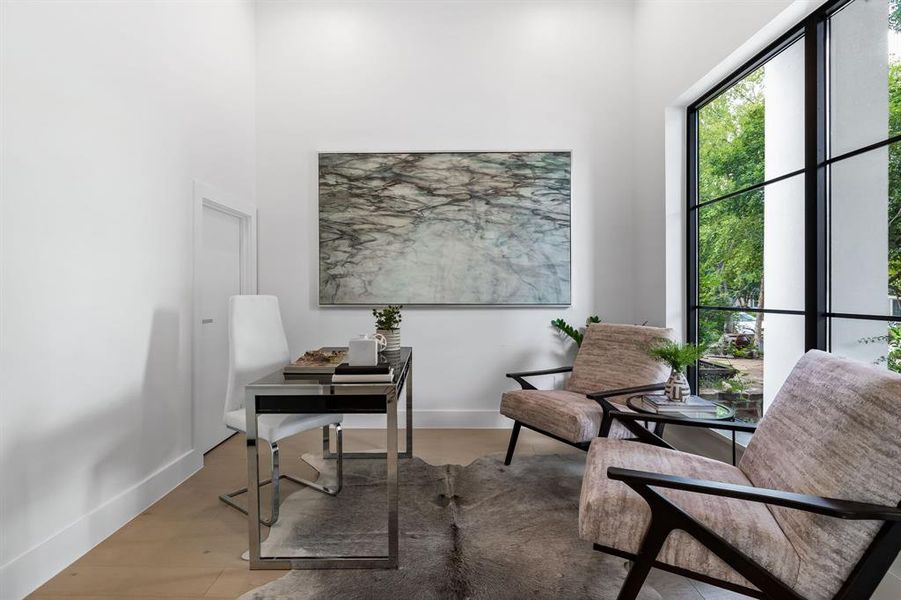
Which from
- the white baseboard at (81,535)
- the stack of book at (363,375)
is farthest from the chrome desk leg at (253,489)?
the white baseboard at (81,535)

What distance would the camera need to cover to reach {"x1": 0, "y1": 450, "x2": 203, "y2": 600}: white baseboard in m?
1.64

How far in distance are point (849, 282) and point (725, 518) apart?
4.58 feet

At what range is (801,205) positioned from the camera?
2.23 meters

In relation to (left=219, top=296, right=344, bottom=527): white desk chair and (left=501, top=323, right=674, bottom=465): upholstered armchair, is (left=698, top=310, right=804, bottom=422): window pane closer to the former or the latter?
(left=501, top=323, right=674, bottom=465): upholstered armchair

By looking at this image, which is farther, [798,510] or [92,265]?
[92,265]

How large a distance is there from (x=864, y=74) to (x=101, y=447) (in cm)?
372

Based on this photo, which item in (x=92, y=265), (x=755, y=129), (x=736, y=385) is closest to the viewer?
(x=92, y=265)

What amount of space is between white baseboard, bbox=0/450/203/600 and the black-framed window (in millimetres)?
3328

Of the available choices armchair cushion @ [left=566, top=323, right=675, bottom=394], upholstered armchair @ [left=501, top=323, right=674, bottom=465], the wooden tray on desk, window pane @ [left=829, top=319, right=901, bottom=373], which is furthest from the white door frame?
window pane @ [left=829, top=319, right=901, bottom=373]

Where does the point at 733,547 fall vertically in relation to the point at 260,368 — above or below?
below

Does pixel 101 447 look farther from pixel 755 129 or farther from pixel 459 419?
pixel 755 129

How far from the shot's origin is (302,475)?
2.73 m

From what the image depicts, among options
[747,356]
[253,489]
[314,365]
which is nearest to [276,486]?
[253,489]

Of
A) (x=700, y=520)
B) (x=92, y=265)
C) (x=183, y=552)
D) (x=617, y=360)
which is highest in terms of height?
(x=92, y=265)
